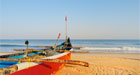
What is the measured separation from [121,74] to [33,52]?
5306mm

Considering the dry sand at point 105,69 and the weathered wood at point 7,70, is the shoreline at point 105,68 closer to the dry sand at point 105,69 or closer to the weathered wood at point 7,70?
the dry sand at point 105,69

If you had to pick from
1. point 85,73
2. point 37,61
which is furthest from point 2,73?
point 85,73

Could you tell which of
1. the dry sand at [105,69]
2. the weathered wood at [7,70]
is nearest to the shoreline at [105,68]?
the dry sand at [105,69]

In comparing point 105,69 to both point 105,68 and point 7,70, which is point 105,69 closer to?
point 105,68

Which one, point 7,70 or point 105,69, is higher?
point 7,70

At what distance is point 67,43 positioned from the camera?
12.5 m

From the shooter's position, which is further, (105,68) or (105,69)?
(105,68)

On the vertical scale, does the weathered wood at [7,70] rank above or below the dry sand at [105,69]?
above

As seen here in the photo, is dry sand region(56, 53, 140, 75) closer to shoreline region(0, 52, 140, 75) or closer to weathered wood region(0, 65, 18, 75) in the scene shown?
shoreline region(0, 52, 140, 75)

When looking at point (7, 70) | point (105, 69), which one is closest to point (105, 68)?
point (105, 69)

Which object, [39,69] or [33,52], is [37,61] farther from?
[33,52]

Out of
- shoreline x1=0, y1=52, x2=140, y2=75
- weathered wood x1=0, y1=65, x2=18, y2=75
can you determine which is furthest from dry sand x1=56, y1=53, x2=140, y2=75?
weathered wood x1=0, y1=65, x2=18, y2=75

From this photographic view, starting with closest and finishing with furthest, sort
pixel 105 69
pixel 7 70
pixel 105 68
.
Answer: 1. pixel 7 70
2. pixel 105 69
3. pixel 105 68

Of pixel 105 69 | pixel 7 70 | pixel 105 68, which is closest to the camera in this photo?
pixel 7 70
